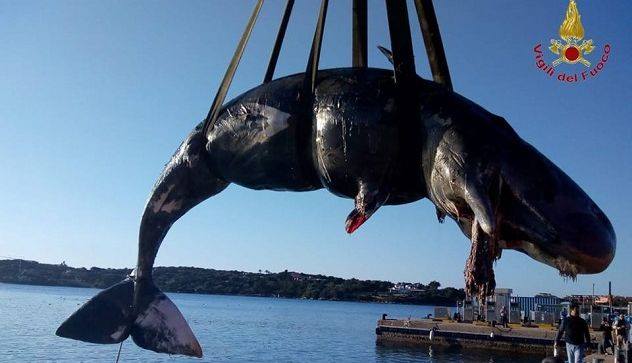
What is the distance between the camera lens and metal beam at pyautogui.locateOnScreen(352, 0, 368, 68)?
18.7 feet

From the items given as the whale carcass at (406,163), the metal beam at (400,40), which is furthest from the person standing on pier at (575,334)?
the metal beam at (400,40)

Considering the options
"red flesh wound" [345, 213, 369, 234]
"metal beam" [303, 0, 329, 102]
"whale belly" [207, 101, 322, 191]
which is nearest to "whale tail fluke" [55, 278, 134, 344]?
"whale belly" [207, 101, 322, 191]

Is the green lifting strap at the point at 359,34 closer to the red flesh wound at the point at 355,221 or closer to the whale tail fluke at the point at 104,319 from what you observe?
the red flesh wound at the point at 355,221

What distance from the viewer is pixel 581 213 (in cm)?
404

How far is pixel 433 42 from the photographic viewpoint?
17.4ft

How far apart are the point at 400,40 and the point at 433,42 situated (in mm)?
647

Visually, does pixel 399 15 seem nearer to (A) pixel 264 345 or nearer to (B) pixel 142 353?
(B) pixel 142 353

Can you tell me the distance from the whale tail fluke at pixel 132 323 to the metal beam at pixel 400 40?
3173mm

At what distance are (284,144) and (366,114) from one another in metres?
0.72

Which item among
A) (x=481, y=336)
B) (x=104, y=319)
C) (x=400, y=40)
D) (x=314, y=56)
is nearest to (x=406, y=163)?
(x=400, y=40)

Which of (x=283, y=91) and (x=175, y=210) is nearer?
(x=283, y=91)

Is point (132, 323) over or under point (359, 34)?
under

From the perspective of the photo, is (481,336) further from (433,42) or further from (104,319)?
(433,42)

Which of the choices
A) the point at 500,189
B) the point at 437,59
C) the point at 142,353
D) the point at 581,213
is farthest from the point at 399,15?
the point at 142,353
